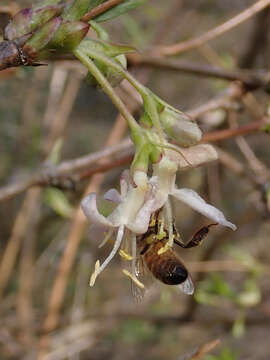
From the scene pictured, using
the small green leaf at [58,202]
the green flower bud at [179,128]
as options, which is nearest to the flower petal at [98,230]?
the green flower bud at [179,128]

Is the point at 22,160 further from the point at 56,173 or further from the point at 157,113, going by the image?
the point at 157,113

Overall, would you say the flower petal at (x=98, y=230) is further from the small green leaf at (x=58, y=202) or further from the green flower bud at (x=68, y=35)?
the small green leaf at (x=58, y=202)

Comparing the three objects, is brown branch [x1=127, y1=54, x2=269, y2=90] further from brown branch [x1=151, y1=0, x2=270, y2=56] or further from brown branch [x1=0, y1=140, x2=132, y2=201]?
brown branch [x1=0, y1=140, x2=132, y2=201]

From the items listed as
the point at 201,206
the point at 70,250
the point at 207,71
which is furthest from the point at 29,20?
the point at 70,250

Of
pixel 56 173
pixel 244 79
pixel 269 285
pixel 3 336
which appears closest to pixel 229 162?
pixel 244 79

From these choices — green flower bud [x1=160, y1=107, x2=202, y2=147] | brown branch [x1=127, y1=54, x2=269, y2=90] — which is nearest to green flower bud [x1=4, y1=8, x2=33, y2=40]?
green flower bud [x1=160, y1=107, x2=202, y2=147]

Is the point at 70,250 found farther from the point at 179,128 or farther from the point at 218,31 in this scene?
the point at 179,128
